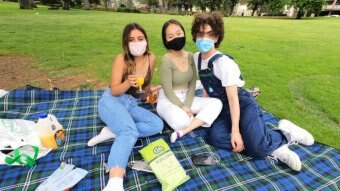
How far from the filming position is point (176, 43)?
3.74 meters

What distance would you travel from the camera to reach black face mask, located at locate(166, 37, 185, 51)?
371cm

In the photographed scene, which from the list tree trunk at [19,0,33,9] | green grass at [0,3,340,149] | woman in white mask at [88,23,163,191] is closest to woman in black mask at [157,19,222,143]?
woman in white mask at [88,23,163,191]

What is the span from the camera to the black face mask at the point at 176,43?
3.71m

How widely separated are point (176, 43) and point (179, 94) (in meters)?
0.73

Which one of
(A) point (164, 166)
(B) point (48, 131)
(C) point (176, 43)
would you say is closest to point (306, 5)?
(C) point (176, 43)

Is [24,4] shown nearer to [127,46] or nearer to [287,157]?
[127,46]

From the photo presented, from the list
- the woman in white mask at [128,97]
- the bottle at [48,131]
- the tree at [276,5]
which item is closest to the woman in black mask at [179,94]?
the woman in white mask at [128,97]

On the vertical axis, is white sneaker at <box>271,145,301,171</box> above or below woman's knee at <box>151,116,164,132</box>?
below

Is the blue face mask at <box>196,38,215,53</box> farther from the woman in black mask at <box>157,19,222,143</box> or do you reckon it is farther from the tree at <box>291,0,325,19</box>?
the tree at <box>291,0,325,19</box>

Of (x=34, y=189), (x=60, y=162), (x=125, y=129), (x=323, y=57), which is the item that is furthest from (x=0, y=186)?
(x=323, y=57)

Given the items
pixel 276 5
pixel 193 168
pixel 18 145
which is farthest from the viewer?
pixel 276 5

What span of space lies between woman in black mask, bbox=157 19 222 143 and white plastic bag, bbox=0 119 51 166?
157cm

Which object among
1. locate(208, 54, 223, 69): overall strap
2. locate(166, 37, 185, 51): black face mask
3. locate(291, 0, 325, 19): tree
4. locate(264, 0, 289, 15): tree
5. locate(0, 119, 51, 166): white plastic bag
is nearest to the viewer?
locate(0, 119, 51, 166): white plastic bag

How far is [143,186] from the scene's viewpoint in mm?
2826
